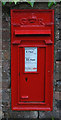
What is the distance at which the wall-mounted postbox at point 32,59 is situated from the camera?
9.14 feet

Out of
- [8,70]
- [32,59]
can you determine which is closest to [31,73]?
[32,59]

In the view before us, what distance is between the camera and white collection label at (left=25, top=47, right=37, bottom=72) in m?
2.84

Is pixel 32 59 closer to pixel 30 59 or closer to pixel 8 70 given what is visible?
pixel 30 59

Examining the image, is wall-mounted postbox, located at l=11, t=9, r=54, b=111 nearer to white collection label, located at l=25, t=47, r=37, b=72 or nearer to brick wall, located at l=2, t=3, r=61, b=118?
white collection label, located at l=25, t=47, r=37, b=72

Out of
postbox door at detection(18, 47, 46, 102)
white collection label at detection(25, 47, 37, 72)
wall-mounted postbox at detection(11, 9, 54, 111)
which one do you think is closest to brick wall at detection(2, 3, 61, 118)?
wall-mounted postbox at detection(11, 9, 54, 111)

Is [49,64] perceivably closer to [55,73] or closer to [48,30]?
[55,73]

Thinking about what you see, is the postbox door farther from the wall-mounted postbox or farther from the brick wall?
the brick wall

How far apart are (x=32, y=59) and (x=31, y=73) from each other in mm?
262

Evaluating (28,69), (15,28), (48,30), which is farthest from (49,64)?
(15,28)

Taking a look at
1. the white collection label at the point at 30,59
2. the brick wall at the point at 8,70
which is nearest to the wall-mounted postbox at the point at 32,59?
the white collection label at the point at 30,59

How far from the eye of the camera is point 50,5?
2.79 m

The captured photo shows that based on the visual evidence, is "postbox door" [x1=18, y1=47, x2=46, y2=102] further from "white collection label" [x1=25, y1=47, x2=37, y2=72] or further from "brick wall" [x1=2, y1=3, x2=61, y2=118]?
"brick wall" [x1=2, y1=3, x2=61, y2=118]

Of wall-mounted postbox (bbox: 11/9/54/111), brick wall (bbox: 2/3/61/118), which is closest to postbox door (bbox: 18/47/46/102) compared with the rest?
wall-mounted postbox (bbox: 11/9/54/111)

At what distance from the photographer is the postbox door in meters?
2.83
